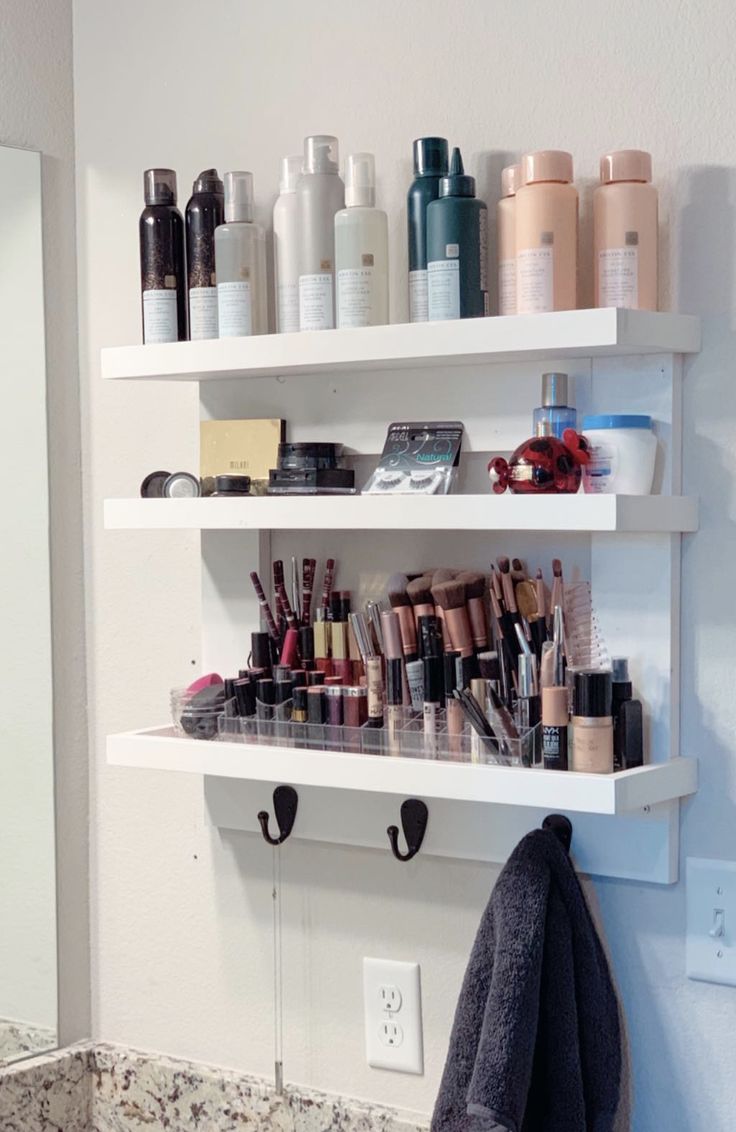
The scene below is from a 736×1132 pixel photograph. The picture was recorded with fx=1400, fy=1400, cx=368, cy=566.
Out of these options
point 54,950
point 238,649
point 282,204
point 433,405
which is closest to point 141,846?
point 54,950

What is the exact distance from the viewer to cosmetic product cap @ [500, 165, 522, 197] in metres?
1.21

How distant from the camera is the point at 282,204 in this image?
1.32 meters

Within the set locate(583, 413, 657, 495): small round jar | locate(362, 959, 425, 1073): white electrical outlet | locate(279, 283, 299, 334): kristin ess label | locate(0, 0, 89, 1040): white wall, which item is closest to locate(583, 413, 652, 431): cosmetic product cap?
locate(583, 413, 657, 495): small round jar

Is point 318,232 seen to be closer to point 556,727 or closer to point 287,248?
point 287,248

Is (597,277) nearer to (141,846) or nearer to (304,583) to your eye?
(304,583)

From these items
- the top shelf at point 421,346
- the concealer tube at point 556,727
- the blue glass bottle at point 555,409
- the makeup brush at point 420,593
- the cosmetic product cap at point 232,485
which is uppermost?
the top shelf at point 421,346

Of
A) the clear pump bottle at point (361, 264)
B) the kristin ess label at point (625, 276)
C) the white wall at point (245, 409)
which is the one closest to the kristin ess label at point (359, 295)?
the clear pump bottle at point (361, 264)

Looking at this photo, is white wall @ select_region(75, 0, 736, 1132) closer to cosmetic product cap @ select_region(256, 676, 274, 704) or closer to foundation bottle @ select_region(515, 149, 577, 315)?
foundation bottle @ select_region(515, 149, 577, 315)

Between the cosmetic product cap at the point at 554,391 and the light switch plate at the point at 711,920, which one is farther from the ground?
the cosmetic product cap at the point at 554,391

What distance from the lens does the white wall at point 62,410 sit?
1.55 m

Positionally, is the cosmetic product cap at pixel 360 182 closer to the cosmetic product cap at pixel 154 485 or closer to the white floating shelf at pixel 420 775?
the cosmetic product cap at pixel 154 485

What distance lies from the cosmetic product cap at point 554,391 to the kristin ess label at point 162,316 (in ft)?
1.25

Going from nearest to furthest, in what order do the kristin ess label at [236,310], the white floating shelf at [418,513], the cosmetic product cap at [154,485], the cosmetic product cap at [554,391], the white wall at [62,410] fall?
1. the white floating shelf at [418,513]
2. the cosmetic product cap at [554,391]
3. the kristin ess label at [236,310]
4. the cosmetic product cap at [154,485]
5. the white wall at [62,410]

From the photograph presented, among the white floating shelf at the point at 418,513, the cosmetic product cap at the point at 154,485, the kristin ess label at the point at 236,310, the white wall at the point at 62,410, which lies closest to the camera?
the white floating shelf at the point at 418,513
